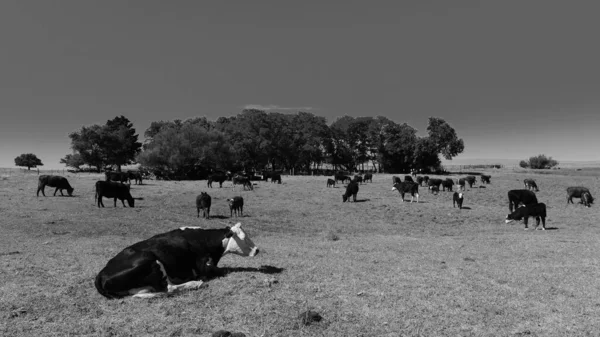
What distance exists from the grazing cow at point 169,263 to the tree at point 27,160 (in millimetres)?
151130

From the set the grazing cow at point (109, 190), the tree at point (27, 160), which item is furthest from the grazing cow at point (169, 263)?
the tree at point (27, 160)

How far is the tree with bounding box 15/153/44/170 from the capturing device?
128 metres

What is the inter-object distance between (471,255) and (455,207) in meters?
16.3

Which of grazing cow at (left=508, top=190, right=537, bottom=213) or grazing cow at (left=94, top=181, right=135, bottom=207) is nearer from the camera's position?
grazing cow at (left=94, top=181, right=135, bottom=207)

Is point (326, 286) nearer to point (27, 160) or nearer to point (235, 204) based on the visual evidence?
point (235, 204)

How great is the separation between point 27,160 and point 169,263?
155m

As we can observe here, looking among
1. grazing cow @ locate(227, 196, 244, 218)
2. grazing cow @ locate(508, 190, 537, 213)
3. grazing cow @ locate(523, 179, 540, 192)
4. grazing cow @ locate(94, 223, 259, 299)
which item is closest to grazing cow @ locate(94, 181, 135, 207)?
grazing cow @ locate(227, 196, 244, 218)

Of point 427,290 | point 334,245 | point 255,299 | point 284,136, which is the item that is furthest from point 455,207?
point 284,136

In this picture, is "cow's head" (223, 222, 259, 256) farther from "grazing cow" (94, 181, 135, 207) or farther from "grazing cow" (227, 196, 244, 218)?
"grazing cow" (94, 181, 135, 207)

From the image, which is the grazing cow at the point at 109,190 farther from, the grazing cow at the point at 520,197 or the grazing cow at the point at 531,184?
the grazing cow at the point at 531,184

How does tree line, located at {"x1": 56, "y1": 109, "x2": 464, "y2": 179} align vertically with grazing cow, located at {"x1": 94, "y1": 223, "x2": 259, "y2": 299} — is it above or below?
above

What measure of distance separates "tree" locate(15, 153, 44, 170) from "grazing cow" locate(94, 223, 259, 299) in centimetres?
15113

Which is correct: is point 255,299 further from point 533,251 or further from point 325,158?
point 325,158

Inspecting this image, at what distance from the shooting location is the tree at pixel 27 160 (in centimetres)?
12812
